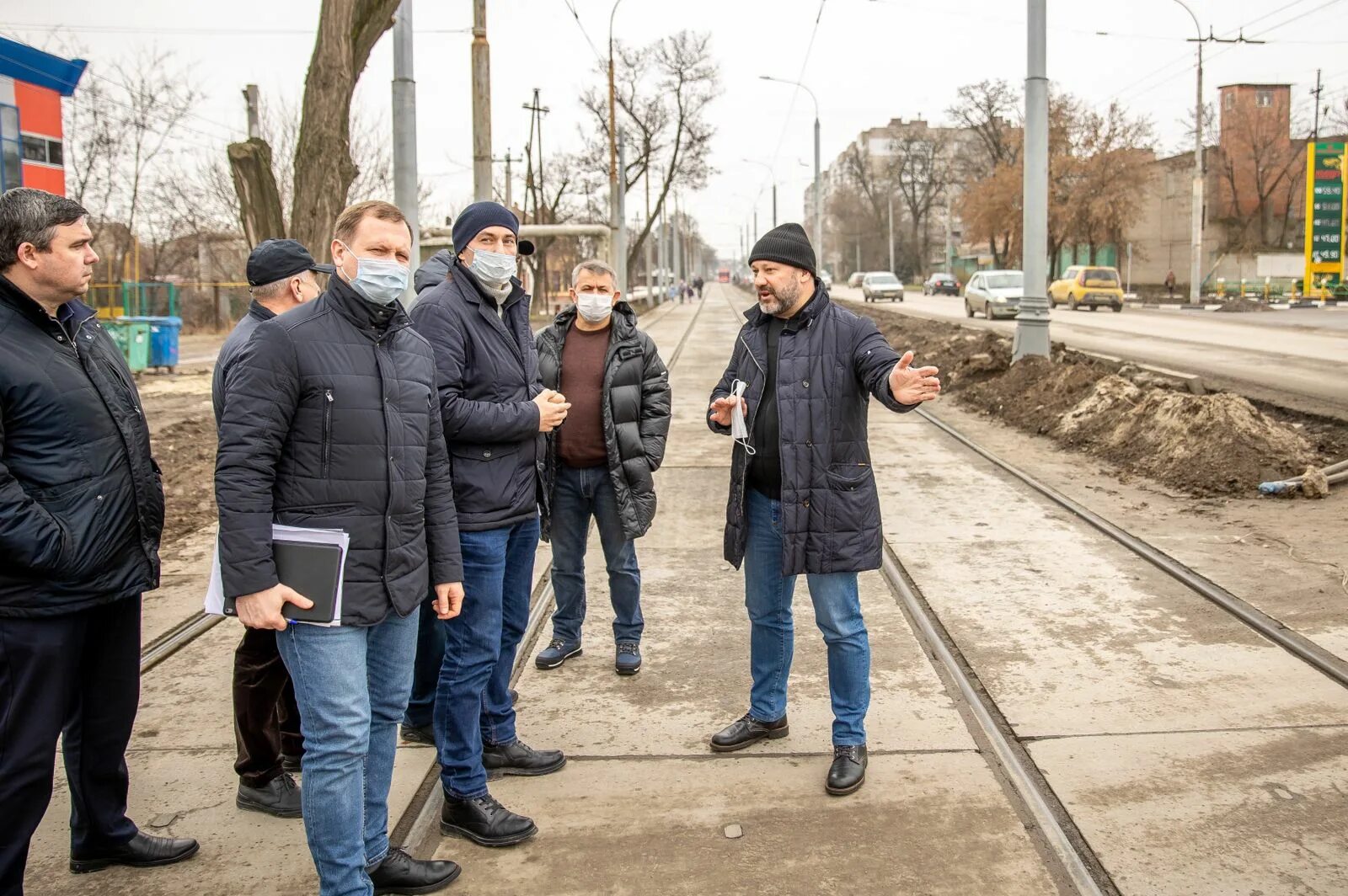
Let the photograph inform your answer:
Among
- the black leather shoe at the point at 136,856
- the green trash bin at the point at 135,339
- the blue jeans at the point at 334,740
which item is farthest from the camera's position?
the green trash bin at the point at 135,339

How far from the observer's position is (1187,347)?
2047cm

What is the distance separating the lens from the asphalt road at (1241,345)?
13531 millimetres

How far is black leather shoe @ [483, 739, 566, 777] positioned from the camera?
4.18 m

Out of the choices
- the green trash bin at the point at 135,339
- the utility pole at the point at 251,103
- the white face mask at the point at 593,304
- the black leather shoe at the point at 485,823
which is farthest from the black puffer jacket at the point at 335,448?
the utility pole at the point at 251,103

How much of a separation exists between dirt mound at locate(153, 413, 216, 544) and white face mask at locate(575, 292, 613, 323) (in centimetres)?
299

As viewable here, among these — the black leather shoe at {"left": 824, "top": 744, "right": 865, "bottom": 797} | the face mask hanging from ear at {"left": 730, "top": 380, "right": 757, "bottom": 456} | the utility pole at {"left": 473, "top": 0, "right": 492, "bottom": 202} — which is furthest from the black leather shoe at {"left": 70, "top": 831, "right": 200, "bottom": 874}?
the utility pole at {"left": 473, "top": 0, "right": 492, "bottom": 202}

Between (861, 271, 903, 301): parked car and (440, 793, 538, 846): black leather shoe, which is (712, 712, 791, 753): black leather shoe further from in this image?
(861, 271, 903, 301): parked car

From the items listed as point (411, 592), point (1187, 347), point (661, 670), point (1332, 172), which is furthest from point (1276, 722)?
point (1332, 172)

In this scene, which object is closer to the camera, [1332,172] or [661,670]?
[661,670]

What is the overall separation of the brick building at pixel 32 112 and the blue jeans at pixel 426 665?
61.6ft

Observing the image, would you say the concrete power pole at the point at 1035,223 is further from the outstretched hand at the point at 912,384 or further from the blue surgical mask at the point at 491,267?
the blue surgical mask at the point at 491,267

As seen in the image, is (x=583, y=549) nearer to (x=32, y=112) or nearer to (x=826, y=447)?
(x=826, y=447)

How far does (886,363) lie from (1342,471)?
5.84m

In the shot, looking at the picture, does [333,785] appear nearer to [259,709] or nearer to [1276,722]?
[259,709]
